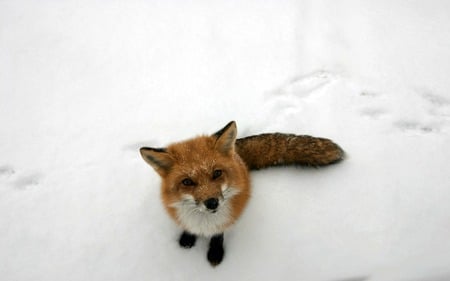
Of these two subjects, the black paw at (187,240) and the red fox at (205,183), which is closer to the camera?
the red fox at (205,183)

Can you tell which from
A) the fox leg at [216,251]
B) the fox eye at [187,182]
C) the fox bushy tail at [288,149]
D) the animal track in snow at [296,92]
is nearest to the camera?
the fox eye at [187,182]

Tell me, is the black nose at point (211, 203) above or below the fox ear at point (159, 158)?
below

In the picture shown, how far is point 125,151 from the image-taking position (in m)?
3.02

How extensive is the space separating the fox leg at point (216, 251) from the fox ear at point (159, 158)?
70 centimetres

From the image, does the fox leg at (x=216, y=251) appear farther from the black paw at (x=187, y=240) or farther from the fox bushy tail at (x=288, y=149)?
the fox bushy tail at (x=288, y=149)

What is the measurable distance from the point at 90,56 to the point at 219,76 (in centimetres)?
174

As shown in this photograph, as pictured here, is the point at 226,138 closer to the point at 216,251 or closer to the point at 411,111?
the point at 216,251

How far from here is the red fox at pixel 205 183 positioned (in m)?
1.88

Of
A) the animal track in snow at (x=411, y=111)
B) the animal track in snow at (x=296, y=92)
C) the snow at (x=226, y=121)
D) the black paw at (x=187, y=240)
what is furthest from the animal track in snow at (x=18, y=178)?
the animal track in snow at (x=411, y=111)

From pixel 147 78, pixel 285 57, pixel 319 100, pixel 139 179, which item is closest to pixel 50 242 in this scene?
pixel 139 179

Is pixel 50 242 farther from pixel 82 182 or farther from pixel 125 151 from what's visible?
pixel 125 151

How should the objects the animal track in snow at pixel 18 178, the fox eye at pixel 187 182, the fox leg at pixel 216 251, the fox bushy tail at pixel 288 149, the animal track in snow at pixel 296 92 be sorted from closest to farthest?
the fox eye at pixel 187 182
the fox leg at pixel 216 251
the fox bushy tail at pixel 288 149
the animal track in snow at pixel 18 178
the animal track in snow at pixel 296 92

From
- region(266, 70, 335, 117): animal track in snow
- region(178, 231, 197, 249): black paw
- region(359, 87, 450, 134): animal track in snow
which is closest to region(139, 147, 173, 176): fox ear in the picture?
region(178, 231, 197, 249): black paw

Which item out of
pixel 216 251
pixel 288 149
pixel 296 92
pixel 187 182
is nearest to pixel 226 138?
pixel 187 182
